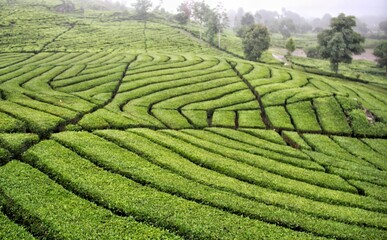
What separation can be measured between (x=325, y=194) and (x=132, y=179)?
1697 centimetres

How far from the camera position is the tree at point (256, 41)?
319 feet

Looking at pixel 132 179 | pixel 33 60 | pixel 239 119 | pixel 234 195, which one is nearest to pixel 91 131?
pixel 132 179

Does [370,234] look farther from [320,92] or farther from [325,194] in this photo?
[320,92]

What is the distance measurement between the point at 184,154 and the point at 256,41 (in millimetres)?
71722

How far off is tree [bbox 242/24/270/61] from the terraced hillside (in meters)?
26.8

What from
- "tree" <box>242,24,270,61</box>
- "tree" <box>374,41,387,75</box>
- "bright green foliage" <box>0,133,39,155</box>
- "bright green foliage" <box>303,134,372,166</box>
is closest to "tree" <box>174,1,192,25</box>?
Result: "tree" <box>242,24,270,61</box>

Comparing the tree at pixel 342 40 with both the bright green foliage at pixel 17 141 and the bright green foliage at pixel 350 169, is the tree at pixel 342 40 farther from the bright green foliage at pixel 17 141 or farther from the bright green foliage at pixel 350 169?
the bright green foliage at pixel 17 141

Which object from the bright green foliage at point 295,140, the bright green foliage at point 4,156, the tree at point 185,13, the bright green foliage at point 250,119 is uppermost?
the tree at point 185,13

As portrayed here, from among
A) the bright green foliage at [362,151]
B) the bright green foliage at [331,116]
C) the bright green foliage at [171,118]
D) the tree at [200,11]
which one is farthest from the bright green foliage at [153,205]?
the tree at [200,11]

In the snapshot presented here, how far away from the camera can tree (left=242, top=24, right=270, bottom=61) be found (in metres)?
97.4

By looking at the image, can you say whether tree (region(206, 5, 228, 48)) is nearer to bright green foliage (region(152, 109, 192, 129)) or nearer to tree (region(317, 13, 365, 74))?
tree (region(317, 13, 365, 74))

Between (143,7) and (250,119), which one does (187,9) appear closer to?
(143,7)

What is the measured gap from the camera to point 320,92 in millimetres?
58031

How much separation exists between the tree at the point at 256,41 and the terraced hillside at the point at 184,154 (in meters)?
26.8
